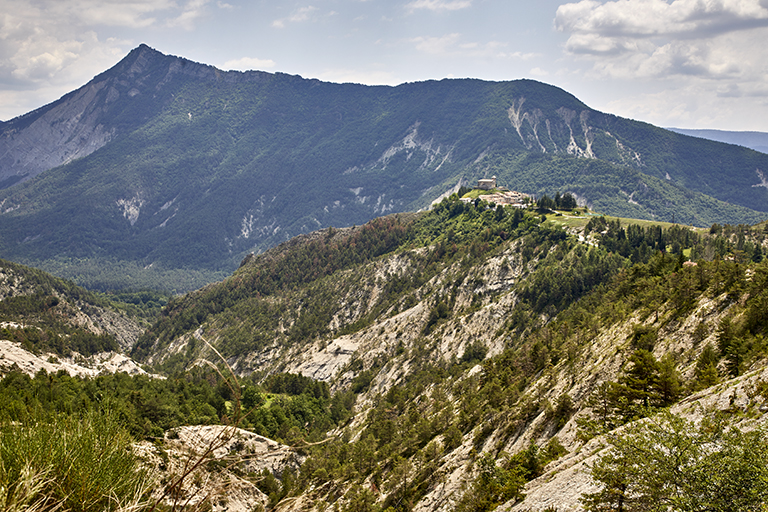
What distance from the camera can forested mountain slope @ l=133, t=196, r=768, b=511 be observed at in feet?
109

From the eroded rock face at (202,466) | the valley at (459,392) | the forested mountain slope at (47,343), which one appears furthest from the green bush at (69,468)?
the forested mountain slope at (47,343)

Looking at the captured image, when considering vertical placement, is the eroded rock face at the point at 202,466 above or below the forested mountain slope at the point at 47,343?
above

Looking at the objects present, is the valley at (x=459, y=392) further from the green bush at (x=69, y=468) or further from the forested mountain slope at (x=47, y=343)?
the forested mountain slope at (x=47, y=343)

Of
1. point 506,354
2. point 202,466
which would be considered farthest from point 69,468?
point 506,354

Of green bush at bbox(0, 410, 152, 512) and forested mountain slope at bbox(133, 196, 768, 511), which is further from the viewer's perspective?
forested mountain slope at bbox(133, 196, 768, 511)

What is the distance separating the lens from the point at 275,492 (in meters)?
74.7

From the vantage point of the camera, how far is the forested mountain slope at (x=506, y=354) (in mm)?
33281

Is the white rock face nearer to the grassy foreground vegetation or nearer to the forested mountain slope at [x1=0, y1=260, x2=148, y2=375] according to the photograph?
the forested mountain slope at [x1=0, y1=260, x2=148, y2=375]

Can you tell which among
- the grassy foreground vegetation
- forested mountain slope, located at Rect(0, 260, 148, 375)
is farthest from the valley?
forested mountain slope, located at Rect(0, 260, 148, 375)

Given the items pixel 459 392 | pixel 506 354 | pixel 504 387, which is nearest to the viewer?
pixel 504 387

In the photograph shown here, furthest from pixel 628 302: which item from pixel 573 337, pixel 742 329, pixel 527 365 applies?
pixel 742 329

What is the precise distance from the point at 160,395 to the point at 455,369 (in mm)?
59228

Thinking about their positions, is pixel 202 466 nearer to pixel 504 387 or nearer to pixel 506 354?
pixel 504 387

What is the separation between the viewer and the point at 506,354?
7744cm
